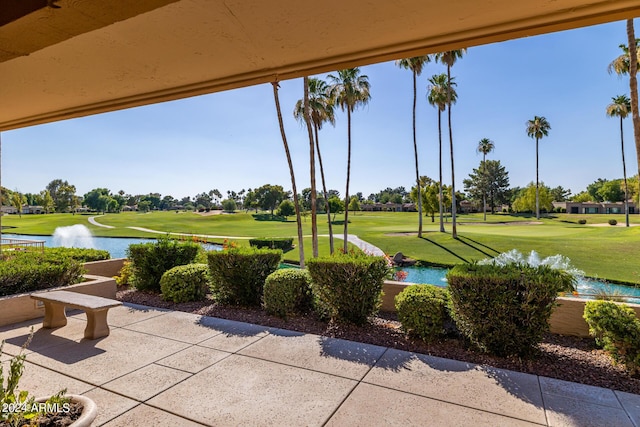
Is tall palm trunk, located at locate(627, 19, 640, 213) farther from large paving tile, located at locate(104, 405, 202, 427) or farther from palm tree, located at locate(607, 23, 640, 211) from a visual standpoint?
large paving tile, located at locate(104, 405, 202, 427)

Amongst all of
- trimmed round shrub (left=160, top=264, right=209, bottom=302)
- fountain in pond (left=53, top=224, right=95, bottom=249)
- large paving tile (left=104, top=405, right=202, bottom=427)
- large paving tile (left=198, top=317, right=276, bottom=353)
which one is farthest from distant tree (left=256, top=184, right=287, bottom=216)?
large paving tile (left=104, top=405, right=202, bottom=427)

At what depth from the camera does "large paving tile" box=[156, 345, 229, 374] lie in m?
3.37

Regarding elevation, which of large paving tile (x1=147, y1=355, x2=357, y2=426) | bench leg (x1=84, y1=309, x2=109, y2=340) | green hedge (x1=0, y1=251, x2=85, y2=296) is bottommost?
large paving tile (x1=147, y1=355, x2=357, y2=426)

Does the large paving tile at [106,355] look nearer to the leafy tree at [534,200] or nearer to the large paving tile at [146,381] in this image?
the large paving tile at [146,381]

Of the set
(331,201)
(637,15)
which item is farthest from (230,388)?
(331,201)

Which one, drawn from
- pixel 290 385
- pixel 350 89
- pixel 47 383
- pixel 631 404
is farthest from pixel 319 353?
pixel 350 89

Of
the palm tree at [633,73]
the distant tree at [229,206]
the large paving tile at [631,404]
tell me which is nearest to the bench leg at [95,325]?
the large paving tile at [631,404]

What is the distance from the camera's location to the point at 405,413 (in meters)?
2.56

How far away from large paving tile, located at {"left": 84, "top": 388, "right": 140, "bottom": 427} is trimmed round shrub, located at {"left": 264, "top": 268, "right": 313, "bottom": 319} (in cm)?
228

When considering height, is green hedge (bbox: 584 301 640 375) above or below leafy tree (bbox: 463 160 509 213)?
below

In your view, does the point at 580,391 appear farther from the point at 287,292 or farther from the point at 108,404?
the point at 108,404

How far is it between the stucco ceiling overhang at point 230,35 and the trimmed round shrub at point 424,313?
9.17 ft

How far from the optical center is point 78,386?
2.97 metres

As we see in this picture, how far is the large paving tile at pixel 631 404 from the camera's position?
2.46 meters
